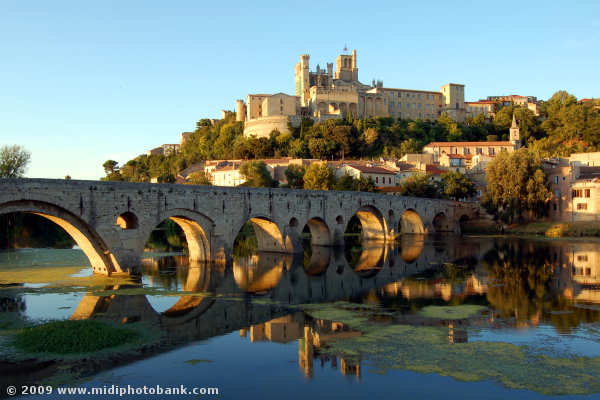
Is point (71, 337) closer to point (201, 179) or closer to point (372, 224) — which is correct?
point (372, 224)

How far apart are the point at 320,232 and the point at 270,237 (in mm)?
6765

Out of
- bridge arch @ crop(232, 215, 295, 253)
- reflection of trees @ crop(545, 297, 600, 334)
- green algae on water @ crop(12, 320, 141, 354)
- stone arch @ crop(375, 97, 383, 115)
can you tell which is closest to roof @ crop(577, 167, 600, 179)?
bridge arch @ crop(232, 215, 295, 253)

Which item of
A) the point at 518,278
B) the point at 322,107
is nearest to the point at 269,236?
the point at 518,278

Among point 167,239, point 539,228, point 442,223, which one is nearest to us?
point 167,239

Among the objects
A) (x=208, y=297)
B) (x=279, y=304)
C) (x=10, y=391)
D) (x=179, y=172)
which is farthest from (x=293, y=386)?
(x=179, y=172)

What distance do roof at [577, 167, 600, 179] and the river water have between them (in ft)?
106

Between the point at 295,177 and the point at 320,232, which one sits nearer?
the point at 320,232

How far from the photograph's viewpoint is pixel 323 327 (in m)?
19.7

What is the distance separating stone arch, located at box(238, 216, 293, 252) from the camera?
42.5 metres

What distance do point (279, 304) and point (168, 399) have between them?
36.9ft

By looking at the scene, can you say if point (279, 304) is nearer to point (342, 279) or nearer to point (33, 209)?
point (342, 279)

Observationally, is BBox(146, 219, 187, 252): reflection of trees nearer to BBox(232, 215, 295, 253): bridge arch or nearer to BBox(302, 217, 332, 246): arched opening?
BBox(232, 215, 295, 253): bridge arch

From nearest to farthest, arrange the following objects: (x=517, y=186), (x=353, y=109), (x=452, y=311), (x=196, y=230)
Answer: (x=452, y=311)
(x=196, y=230)
(x=517, y=186)
(x=353, y=109)

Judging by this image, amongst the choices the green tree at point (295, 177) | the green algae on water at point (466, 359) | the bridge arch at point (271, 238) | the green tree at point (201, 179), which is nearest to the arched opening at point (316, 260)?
the bridge arch at point (271, 238)
